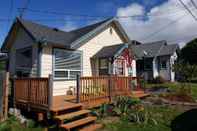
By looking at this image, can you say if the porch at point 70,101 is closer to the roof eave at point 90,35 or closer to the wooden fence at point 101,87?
the wooden fence at point 101,87

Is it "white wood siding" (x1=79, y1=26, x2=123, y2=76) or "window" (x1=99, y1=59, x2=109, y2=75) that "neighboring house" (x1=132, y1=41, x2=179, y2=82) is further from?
"window" (x1=99, y1=59, x2=109, y2=75)

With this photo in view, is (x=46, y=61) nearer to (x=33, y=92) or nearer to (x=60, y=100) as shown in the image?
(x=60, y=100)

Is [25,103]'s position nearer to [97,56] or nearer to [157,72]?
[97,56]

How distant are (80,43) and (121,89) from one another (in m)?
3.79

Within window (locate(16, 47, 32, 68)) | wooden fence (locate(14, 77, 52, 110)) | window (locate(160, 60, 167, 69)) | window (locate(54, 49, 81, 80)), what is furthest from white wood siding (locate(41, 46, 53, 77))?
window (locate(160, 60, 167, 69))

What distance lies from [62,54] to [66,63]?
0.54 metres

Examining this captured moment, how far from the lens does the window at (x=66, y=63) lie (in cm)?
1023

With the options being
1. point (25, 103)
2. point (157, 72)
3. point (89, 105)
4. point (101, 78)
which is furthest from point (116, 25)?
point (157, 72)

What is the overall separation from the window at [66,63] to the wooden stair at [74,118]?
3.54 m

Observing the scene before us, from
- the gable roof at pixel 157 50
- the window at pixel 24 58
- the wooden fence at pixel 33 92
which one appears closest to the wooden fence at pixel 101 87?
the wooden fence at pixel 33 92

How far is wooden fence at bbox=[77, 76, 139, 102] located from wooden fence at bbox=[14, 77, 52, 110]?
128cm

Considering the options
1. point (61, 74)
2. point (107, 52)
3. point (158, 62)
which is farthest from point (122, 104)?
point (158, 62)

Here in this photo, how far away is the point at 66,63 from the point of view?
34.9 feet

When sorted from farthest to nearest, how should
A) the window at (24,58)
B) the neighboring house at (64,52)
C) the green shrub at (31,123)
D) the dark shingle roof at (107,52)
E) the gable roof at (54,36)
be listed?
the dark shingle roof at (107,52), the window at (24,58), the neighboring house at (64,52), the gable roof at (54,36), the green shrub at (31,123)
